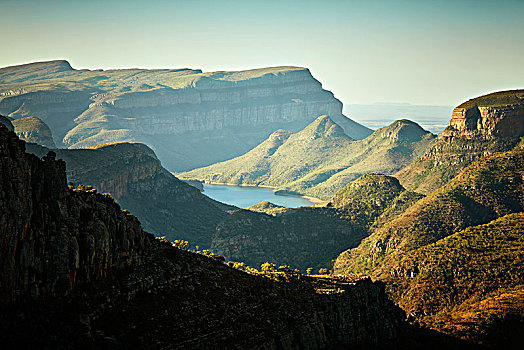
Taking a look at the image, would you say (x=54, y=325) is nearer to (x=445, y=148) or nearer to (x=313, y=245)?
(x=313, y=245)

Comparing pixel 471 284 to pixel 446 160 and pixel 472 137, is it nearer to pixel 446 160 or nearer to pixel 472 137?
pixel 446 160

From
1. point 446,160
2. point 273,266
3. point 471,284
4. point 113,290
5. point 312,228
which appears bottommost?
point 312,228

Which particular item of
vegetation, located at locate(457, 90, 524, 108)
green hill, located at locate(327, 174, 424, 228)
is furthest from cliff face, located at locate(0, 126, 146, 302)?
vegetation, located at locate(457, 90, 524, 108)

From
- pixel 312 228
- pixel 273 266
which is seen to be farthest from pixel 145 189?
pixel 273 266

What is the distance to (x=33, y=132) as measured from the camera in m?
181

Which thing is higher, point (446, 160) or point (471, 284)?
point (446, 160)

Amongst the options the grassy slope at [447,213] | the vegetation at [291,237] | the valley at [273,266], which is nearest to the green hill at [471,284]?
the valley at [273,266]

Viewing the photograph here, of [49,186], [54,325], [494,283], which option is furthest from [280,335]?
[494,283]

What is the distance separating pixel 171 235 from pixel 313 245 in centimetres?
4272

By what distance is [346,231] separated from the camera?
122 meters

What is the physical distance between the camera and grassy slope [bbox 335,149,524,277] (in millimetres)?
97125

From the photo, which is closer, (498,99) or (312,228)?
(312,228)

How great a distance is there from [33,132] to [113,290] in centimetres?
16052

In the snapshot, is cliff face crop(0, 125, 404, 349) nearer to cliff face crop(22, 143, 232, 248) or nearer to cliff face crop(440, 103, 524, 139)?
cliff face crop(22, 143, 232, 248)
